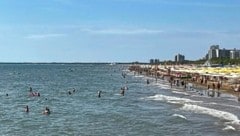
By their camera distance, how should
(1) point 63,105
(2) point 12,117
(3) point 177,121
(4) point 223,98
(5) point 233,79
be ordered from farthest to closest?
(5) point 233,79 < (4) point 223,98 < (1) point 63,105 < (2) point 12,117 < (3) point 177,121

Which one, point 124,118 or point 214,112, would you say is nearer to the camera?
point 124,118

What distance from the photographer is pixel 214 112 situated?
48.0 metres

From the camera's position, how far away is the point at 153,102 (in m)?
60.0

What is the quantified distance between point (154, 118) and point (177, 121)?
9.43 ft

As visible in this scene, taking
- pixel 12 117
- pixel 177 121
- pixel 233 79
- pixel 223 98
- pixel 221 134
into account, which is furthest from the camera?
pixel 233 79

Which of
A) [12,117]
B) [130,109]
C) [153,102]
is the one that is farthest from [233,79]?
[12,117]

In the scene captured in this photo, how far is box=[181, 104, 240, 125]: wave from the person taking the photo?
42688mm

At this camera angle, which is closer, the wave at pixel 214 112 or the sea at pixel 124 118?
the sea at pixel 124 118

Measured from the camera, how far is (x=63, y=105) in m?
57.3

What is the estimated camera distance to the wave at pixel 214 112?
140ft

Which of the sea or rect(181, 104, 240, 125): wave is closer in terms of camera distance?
the sea

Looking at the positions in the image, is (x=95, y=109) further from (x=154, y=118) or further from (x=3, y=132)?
(x=3, y=132)

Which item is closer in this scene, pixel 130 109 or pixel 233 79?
pixel 130 109

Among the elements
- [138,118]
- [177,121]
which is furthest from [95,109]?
[177,121]
